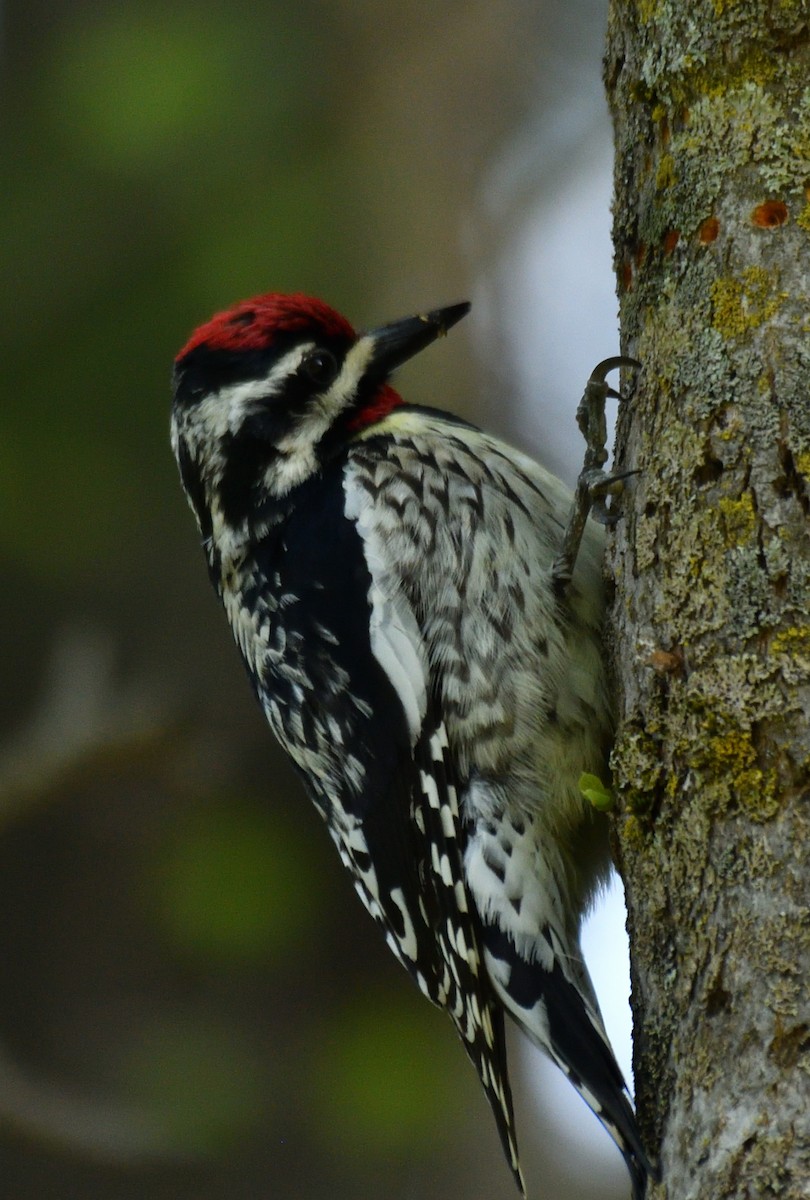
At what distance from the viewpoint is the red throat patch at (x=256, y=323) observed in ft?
9.60

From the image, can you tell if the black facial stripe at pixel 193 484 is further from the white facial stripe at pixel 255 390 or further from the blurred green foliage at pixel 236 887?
the blurred green foliage at pixel 236 887

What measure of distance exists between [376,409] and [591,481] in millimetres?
711

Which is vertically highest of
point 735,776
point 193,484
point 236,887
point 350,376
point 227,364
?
point 227,364

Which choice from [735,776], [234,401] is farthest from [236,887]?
[735,776]

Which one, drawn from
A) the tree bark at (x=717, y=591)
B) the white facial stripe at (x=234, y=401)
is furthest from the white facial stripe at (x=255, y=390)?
the tree bark at (x=717, y=591)

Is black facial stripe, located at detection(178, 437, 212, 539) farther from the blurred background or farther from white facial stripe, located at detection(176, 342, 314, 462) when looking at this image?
the blurred background

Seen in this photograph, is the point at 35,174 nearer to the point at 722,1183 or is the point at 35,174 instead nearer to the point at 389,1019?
the point at 389,1019

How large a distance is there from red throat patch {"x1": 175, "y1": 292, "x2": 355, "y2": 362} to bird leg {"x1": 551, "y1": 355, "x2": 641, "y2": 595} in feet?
2.25

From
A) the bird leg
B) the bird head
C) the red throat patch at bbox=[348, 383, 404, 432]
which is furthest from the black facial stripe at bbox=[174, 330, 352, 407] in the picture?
the bird leg

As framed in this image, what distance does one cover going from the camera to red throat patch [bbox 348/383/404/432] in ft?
9.80

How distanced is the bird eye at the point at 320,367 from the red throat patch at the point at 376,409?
10cm

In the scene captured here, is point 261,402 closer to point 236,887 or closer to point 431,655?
point 431,655

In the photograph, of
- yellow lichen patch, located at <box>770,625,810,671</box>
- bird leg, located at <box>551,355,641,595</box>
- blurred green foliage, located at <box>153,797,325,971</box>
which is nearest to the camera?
yellow lichen patch, located at <box>770,625,810,671</box>

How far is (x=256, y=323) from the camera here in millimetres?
2926
